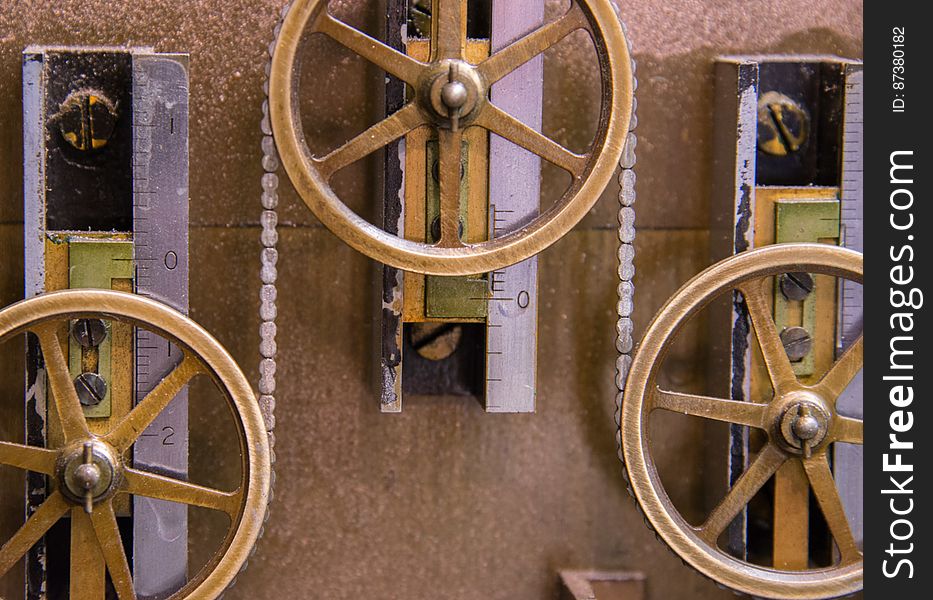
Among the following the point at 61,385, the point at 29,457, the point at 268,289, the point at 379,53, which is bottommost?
the point at 29,457

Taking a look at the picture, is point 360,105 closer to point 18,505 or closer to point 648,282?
point 648,282

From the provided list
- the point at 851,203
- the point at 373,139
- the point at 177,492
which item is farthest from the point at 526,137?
the point at 177,492

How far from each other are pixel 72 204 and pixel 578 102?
0.82 meters

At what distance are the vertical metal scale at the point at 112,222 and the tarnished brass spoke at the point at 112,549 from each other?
3.7 inches

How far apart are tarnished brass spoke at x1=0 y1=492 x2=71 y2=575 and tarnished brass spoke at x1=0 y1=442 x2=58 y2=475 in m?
0.04

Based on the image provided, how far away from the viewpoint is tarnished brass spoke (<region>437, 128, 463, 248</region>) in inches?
56.6

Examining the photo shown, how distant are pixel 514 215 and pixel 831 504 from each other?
637 millimetres

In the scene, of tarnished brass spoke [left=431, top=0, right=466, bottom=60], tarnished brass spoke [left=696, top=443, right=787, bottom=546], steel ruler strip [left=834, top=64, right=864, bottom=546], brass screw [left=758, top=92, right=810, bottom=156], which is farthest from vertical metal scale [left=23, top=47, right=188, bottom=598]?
steel ruler strip [left=834, top=64, right=864, bottom=546]

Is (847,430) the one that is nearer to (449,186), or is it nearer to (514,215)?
(514,215)

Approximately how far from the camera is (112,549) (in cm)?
147

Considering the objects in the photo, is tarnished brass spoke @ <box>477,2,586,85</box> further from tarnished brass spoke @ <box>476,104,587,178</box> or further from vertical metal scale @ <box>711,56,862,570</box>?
vertical metal scale @ <box>711,56,862,570</box>

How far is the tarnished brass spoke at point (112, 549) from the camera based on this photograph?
146 centimetres
